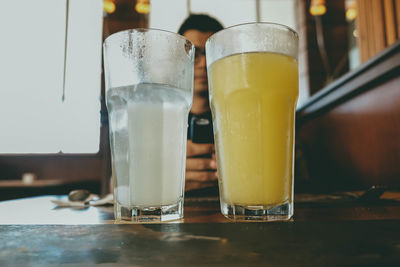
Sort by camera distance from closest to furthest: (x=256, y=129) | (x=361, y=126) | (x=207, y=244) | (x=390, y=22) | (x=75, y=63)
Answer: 1. (x=207, y=244)
2. (x=256, y=129)
3. (x=361, y=126)
4. (x=390, y=22)
5. (x=75, y=63)

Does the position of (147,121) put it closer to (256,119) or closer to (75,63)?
(256,119)

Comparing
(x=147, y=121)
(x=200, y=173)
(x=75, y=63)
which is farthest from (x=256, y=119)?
(x=75, y=63)

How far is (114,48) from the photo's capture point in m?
0.45

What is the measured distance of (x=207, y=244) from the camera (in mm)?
285

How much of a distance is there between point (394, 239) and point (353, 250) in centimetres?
5

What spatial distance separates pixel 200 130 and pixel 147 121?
1.90 ft

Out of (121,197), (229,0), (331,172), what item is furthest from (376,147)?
(229,0)

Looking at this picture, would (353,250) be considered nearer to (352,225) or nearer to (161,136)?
(352,225)

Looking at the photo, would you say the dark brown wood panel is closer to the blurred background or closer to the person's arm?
the person's arm

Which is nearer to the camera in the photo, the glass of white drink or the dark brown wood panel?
the glass of white drink

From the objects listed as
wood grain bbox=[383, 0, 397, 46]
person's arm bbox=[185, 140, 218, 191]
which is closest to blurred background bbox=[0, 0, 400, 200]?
wood grain bbox=[383, 0, 397, 46]

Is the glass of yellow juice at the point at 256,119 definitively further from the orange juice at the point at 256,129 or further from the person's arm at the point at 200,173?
the person's arm at the point at 200,173

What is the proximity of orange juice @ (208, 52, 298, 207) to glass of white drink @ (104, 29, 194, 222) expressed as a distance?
0.07 meters

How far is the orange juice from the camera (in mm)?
429
